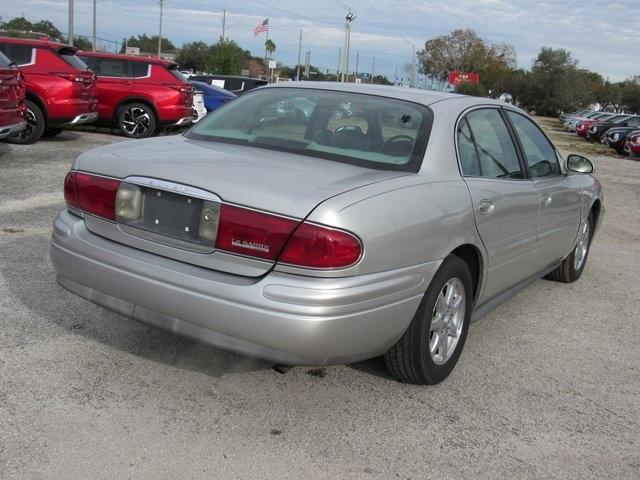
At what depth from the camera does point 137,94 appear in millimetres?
14383

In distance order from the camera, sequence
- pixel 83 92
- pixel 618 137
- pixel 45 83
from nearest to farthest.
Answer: pixel 45 83
pixel 83 92
pixel 618 137

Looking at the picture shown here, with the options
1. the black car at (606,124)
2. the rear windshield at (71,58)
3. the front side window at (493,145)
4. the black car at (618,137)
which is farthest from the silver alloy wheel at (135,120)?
the black car at (606,124)

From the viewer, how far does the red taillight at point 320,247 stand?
2.86m

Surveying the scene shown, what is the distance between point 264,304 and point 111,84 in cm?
1256

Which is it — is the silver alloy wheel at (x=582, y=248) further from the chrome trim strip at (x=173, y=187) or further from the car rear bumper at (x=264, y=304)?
the chrome trim strip at (x=173, y=187)

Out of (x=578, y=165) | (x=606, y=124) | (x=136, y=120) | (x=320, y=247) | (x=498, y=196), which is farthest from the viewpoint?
(x=606, y=124)

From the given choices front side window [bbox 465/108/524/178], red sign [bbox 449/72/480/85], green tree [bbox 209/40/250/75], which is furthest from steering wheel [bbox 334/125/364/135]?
red sign [bbox 449/72/480/85]

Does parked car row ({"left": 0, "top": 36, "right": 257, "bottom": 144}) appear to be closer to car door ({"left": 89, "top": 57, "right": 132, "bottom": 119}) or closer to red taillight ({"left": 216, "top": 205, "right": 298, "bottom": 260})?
car door ({"left": 89, "top": 57, "right": 132, "bottom": 119})

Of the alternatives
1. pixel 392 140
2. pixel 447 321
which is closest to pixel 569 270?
pixel 447 321

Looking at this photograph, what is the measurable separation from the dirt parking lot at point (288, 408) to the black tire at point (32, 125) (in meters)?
7.58

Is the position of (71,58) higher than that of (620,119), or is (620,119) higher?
(71,58)

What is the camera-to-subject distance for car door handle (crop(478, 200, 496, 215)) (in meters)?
3.79

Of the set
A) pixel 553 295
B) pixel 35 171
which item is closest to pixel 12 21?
pixel 35 171

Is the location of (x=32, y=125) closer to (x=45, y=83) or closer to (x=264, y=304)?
(x=45, y=83)
